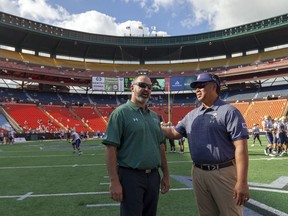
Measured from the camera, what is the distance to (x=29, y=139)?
36.6 meters

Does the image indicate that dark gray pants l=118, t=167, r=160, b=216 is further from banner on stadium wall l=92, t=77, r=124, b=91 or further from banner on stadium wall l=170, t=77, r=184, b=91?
banner on stadium wall l=170, t=77, r=184, b=91

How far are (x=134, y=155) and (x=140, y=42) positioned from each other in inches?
2226

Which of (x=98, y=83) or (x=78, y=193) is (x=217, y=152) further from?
(x=98, y=83)

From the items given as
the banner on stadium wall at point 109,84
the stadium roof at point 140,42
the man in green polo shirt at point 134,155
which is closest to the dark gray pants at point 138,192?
the man in green polo shirt at point 134,155

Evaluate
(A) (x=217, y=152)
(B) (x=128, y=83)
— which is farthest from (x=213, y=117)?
(B) (x=128, y=83)

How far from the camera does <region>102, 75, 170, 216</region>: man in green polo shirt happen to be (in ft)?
10.2

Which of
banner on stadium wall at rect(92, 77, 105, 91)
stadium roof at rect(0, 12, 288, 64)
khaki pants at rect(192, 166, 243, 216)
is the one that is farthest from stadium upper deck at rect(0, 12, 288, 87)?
khaki pants at rect(192, 166, 243, 216)

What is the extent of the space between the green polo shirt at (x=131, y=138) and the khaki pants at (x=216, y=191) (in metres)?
0.59

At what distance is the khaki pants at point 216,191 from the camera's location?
3219 millimetres

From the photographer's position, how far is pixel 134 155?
126 inches

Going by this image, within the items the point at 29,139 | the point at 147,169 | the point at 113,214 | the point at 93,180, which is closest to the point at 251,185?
the point at 113,214

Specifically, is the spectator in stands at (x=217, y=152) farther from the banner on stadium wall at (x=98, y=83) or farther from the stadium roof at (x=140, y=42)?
the banner on stadium wall at (x=98, y=83)

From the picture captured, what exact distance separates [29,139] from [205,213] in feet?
119

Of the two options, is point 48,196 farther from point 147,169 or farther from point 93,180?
point 147,169
